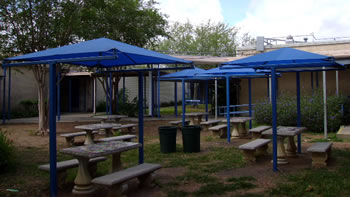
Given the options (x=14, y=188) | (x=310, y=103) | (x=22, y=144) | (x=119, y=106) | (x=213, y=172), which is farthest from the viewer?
(x=119, y=106)

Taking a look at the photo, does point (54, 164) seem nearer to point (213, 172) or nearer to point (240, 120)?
point (213, 172)

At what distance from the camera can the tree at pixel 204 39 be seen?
1368 inches

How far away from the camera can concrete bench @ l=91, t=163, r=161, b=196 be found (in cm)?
428

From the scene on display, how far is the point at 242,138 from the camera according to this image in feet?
34.8

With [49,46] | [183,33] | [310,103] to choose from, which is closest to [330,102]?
[310,103]

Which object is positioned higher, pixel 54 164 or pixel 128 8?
pixel 128 8

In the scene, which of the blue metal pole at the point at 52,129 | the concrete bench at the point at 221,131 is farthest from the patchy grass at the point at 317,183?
the concrete bench at the point at 221,131

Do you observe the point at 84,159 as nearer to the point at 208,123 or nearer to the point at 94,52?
the point at 94,52

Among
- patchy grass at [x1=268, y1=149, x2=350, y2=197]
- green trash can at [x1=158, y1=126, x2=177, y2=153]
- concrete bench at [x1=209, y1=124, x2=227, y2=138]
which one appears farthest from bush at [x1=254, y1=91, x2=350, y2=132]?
green trash can at [x1=158, y1=126, x2=177, y2=153]

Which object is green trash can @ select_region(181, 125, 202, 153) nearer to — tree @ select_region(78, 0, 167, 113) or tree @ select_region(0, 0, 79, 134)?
tree @ select_region(0, 0, 79, 134)

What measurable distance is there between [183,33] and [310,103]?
86.1 ft

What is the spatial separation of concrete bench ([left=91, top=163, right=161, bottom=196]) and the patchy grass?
6.12ft

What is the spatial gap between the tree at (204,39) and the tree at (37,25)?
2316 cm

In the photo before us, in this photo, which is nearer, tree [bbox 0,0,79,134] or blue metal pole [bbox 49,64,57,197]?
blue metal pole [bbox 49,64,57,197]
